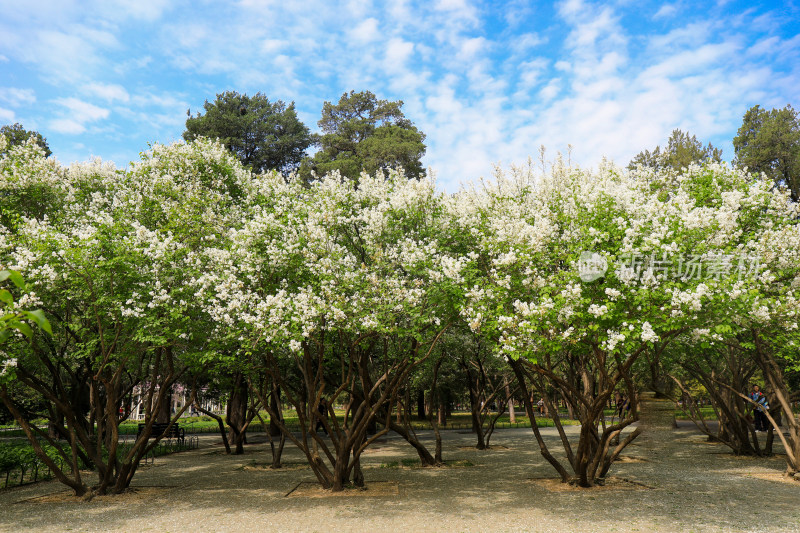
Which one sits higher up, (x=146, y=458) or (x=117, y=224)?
(x=117, y=224)

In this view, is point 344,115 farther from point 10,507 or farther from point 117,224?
point 10,507

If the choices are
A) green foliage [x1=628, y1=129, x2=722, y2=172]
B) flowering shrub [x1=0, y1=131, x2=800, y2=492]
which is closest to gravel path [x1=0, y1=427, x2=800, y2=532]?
flowering shrub [x1=0, y1=131, x2=800, y2=492]

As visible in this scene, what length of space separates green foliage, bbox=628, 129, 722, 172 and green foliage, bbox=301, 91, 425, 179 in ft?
50.9

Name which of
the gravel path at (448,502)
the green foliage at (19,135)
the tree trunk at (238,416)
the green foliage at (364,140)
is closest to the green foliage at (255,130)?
the green foliage at (364,140)

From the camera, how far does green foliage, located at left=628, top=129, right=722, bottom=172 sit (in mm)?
34719

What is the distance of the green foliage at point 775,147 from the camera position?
34.5 m

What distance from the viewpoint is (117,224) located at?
12.5m

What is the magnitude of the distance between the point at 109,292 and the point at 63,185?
207 inches

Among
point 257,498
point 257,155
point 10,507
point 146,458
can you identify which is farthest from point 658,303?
point 257,155

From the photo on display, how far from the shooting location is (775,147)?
3512 cm
